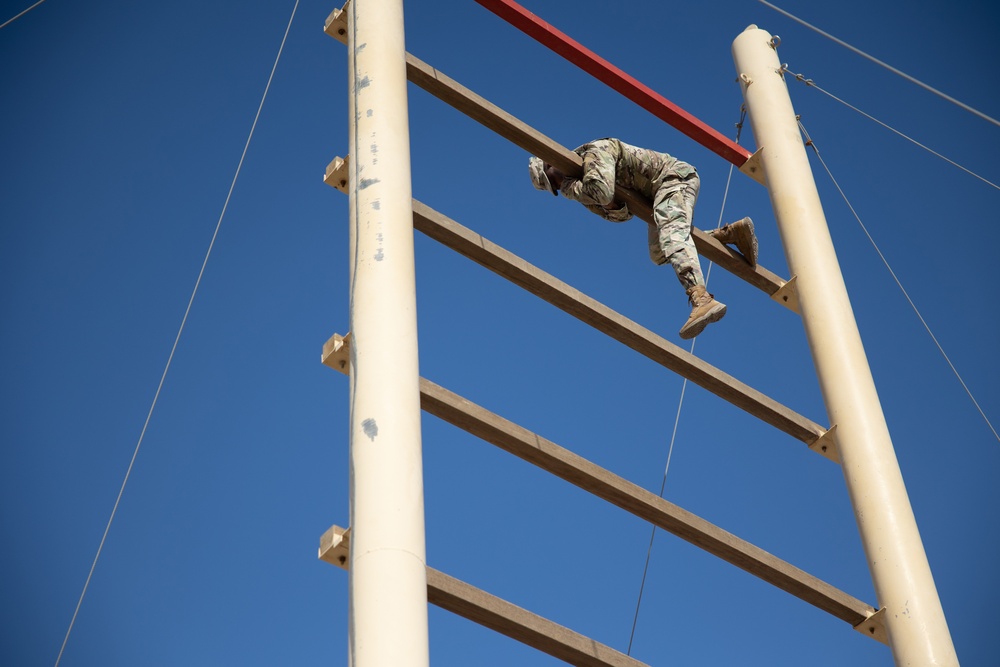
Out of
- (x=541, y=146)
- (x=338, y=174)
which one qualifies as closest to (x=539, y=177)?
(x=541, y=146)

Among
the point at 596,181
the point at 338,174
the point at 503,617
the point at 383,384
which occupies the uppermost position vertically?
the point at 596,181

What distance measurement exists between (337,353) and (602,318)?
0.97 meters

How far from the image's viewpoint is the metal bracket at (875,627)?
3.56 m

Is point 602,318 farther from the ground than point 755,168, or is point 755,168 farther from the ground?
point 755,168

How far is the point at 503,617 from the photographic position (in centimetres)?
295

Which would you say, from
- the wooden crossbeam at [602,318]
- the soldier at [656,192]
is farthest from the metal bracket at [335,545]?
the soldier at [656,192]

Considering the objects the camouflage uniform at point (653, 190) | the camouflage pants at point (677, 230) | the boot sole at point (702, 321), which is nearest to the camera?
the boot sole at point (702, 321)

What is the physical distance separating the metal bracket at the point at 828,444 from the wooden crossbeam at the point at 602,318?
2 centimetres

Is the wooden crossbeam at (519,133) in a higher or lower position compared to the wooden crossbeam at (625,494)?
higher

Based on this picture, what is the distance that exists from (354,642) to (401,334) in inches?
31.7

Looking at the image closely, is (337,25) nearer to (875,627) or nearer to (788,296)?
(788,296)

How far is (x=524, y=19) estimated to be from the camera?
493cm

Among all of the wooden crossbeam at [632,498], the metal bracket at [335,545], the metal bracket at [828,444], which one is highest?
the metal bracket at [828,444]

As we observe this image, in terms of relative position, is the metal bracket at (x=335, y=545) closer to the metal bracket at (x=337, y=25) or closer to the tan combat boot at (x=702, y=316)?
the tan combat boot at (x=702, y=316)
